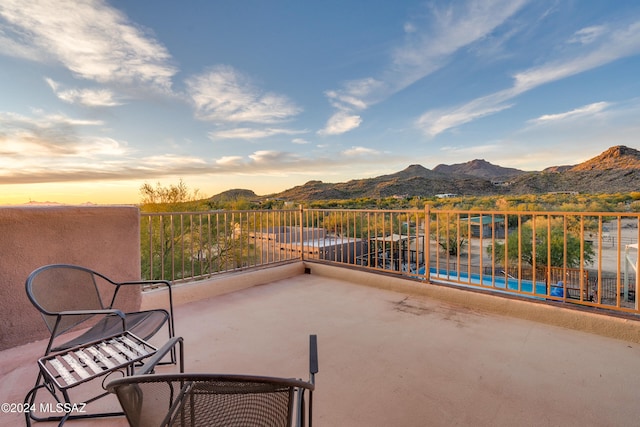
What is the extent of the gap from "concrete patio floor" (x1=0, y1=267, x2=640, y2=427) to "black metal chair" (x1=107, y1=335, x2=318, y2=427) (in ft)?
3.40

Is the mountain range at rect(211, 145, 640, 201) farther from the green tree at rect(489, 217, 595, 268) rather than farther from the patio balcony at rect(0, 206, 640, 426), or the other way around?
the patio balcony at rect(0, 206, 640, 426)

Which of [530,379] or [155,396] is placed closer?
[155,396]

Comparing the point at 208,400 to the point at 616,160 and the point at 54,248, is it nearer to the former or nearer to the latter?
the point at 54,248

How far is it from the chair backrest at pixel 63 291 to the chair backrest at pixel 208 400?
1.32 metres

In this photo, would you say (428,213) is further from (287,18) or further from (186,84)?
(186,84)

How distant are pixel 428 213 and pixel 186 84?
6235 mm

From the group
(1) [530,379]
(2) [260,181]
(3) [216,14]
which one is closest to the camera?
(1) [530,379]

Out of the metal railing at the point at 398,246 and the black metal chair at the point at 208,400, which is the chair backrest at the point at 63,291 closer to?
the metal railing at the point at 398,246

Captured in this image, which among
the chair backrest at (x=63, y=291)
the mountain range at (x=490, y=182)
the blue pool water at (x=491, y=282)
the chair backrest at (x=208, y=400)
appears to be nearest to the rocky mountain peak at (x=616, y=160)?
the mountain range at (x=490, y=182)

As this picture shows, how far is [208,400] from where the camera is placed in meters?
0.75

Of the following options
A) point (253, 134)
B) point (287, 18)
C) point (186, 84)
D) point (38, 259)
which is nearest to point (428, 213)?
point (38, 259)

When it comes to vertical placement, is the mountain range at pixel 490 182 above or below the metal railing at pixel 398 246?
above

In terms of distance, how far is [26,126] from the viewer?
535 centimetres

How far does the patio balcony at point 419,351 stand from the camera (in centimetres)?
173
